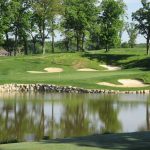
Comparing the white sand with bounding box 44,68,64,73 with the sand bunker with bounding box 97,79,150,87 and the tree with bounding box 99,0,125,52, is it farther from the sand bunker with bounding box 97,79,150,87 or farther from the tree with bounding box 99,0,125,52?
the tree with bounding box 99,0,125,52

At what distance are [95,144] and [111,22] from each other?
86683 millimetres

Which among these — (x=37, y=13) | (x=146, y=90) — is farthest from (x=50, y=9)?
(x=146, y=90)

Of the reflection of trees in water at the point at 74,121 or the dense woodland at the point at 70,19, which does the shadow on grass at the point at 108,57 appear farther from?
the reflection of trees in water at the point at 74,121

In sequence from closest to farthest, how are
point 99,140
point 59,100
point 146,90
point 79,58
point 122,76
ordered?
1. point 99,140
2. point 59,100
3. point 146,90
4. point 122,76
5. point 79,58

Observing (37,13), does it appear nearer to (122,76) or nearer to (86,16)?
(86,16)

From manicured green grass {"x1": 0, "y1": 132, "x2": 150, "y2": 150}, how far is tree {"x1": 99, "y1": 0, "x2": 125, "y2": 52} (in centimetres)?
8192

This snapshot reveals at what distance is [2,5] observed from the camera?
329 feet

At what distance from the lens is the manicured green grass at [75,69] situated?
52719mm

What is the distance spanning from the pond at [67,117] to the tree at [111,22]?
5862 centimetres

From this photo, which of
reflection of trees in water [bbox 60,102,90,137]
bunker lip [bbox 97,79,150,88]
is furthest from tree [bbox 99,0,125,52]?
reflection of trees in water [bbox 60,102,90,137]

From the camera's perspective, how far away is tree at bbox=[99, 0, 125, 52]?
98438mm

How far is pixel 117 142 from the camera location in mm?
15539

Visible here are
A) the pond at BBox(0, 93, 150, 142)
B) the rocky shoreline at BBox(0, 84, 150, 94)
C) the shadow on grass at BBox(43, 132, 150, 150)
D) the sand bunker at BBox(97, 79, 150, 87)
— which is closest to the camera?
the shadow on grass at BBox(43, 132, 150, 150)

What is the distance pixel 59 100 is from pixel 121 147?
25590mm
